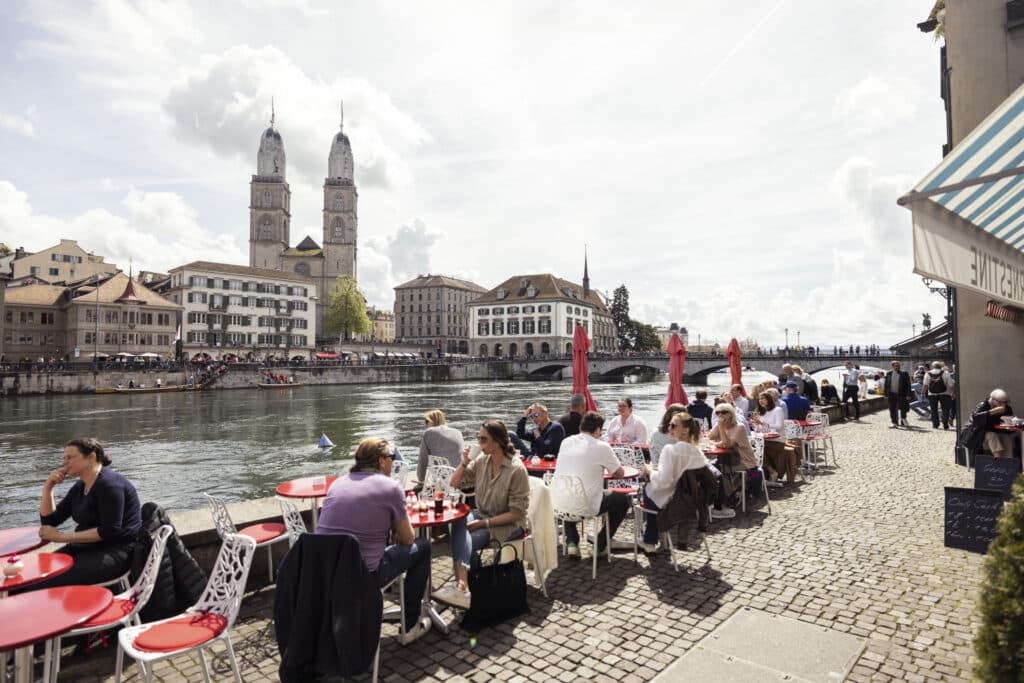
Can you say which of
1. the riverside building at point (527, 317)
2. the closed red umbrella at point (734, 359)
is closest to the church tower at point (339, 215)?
the riverside building at point (527, 317)

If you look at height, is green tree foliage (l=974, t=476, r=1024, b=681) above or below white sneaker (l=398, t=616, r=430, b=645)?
above

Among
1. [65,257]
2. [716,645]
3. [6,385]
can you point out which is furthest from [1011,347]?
[65,257]

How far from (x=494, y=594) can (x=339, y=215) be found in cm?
10264

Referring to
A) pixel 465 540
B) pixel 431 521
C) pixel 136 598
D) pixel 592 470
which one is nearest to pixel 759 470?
pixel 592 470

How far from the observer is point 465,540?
4625mm

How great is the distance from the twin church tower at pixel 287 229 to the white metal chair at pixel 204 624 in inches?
3689

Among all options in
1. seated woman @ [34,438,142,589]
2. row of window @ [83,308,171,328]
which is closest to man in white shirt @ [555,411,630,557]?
seated woman @ [34,438,142,589]

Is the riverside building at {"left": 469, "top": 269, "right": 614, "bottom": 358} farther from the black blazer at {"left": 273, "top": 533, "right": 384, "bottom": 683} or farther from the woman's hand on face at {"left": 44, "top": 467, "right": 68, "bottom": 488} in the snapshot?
the black blazer at {"left": 273, "top": 533, "right": 384, "bottom": 683}

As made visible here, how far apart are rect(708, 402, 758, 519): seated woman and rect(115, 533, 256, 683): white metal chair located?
5395mm

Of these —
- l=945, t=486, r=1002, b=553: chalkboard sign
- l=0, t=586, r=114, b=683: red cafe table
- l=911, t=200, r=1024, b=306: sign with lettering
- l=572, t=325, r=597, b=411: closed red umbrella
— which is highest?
l=911, t=200, r=1024, b=306: sign with lettering

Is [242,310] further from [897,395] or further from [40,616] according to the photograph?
[40,616]

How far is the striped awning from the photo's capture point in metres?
3.57

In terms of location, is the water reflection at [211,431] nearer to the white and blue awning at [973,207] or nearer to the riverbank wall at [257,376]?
the riverbank wall at [257,376]

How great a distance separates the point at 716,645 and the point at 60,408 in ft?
131
